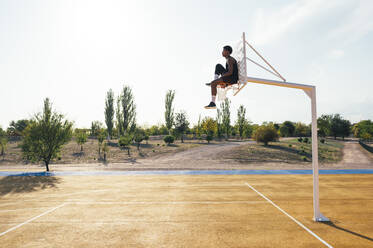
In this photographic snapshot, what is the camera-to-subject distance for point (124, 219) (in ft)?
22.6

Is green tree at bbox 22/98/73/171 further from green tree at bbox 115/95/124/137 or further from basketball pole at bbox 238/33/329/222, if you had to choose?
green tree at bbox 115/95/124/137

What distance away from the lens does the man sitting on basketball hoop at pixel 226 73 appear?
6.01 metres

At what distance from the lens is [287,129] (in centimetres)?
6531

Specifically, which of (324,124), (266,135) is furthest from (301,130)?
(266,135)

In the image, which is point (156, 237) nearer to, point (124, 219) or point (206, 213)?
point (124, 219)

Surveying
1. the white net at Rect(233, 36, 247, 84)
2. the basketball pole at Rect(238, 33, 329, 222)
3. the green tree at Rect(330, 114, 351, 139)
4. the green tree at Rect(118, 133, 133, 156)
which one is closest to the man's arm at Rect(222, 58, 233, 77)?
the white net at Rect(233, 36, 247, 84)

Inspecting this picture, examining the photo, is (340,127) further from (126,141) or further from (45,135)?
(45,135)

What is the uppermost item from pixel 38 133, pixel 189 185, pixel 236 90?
pixel 236 90

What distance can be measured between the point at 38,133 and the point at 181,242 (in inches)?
697

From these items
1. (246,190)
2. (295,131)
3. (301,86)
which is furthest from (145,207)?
(295,131)

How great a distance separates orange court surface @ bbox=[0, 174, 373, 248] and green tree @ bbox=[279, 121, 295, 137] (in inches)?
2249

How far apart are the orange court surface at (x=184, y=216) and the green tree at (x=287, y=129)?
187 feet

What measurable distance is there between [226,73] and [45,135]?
1805 cm

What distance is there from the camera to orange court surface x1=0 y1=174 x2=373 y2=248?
17.9 ft
